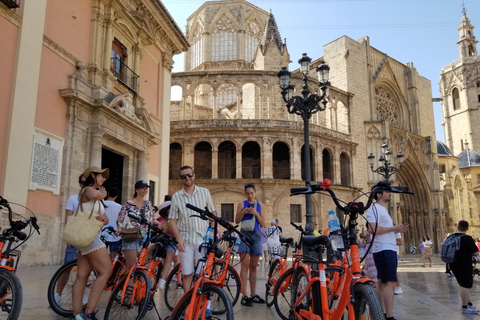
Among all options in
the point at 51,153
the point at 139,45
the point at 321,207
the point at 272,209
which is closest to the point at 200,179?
the point at 272,209

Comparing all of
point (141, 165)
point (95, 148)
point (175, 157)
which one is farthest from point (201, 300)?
point (175, 157)

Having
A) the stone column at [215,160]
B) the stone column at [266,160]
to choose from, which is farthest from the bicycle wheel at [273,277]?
the stone column at [215,160]

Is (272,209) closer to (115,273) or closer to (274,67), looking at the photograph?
(274,67)

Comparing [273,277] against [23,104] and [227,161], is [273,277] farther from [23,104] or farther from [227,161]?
[227,161]

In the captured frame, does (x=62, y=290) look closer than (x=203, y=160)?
Yes

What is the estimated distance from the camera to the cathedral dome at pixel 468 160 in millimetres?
49500

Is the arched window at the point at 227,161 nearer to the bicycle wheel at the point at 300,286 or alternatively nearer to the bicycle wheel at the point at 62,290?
the bicycle wheel at the point at 62,290

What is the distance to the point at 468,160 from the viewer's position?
164 ft

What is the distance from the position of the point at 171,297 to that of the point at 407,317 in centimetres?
326

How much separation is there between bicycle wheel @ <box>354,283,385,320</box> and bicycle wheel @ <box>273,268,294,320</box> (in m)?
→ 1.77

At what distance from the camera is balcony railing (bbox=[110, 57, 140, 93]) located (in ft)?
45.2

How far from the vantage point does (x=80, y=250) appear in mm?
3984

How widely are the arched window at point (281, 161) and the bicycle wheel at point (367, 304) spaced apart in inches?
972

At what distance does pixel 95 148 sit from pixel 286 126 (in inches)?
647
